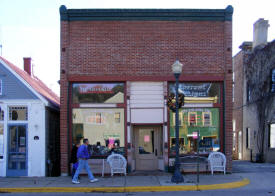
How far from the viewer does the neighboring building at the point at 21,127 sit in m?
15.2

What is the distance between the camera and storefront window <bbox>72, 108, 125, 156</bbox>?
15445mm

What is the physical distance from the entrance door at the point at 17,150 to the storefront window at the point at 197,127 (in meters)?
6.32

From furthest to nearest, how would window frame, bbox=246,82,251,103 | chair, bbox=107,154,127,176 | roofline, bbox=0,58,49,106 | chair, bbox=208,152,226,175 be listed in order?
window frame, bbox=246,82,251,103 → roofline, bbox=0,58,49,106 → chair, bbox=208,152,226,175 → chair, bbox=107,154,127,176

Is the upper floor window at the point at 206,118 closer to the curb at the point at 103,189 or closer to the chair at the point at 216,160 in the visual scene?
the chair at the point at 216,160

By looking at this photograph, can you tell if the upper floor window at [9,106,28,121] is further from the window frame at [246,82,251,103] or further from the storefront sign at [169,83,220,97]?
the window frame at [246,82,251,103]

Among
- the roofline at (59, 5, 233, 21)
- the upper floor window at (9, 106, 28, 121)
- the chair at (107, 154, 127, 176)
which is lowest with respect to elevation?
the chair at (107, 154, 127, 176)

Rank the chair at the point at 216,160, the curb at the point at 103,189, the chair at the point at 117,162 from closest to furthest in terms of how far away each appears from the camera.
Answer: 1. the curb at the point at 103,189
2. the chair at the point at 117,162
3. the chair at the point at 216,160

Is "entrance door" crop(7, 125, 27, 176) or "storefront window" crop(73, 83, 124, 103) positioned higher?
"storefront window" crop(73, 83, 124, 103)

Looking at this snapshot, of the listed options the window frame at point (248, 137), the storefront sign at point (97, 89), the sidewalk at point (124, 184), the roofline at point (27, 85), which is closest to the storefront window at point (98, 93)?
the storefront sign at point (97, 89)

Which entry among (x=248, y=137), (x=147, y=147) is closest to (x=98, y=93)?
(x=147, y=147)

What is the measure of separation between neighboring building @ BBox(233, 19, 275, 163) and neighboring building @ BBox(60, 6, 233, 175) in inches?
297

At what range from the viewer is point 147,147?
16094mm

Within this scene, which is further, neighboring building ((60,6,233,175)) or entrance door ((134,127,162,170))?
entrance door ((134,127,162,170))

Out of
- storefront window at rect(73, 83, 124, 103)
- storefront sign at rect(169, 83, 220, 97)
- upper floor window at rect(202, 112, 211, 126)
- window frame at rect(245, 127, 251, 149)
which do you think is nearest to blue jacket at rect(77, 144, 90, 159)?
storefront window at rect(73, 83, 124, 103)
